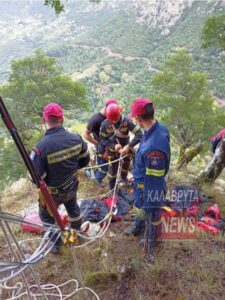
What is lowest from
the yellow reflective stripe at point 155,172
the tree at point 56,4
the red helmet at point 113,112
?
the red helmet at point 113,112

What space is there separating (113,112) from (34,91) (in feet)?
47.8

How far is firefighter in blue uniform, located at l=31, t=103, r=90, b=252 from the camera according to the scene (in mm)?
3289

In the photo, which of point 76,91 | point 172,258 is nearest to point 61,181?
point 172,258

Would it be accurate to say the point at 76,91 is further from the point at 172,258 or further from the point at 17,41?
the point at 17,41

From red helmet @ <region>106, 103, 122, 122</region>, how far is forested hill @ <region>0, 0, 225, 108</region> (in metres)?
38.3

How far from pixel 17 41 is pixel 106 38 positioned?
43.7m

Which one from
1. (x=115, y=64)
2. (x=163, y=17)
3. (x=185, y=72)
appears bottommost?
(x=115, y=64)

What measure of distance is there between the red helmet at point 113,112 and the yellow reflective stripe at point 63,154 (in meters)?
1.42

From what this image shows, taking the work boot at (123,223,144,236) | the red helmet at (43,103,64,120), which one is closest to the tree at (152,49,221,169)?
the work boot at (123,223,144,236)

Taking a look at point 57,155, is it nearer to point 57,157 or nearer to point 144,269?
point 57,157

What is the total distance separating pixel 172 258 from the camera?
352cm

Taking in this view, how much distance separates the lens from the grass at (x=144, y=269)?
3076mm

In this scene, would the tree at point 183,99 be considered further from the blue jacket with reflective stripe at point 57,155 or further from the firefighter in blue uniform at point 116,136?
the blue jacket with reflective stripe at point 57,155

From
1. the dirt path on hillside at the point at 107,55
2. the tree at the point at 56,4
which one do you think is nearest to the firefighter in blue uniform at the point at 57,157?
the tree at the point at 56,4
